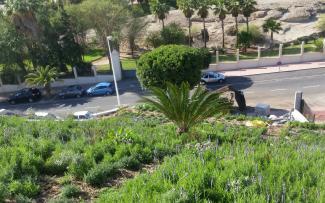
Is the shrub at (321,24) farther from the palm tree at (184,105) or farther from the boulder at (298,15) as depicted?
the palm tree at (184,105)

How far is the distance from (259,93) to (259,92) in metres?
0.27

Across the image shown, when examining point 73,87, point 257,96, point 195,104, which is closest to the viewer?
point 195,104

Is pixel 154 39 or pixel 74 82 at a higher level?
pixel 154 39

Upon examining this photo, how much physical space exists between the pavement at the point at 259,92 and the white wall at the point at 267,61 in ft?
4.06

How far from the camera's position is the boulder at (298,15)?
180 ft

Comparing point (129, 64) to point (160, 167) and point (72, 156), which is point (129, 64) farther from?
point (160, 167)

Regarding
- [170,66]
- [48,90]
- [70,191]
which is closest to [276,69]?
[170,66]

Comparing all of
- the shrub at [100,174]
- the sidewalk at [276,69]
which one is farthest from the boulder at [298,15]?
the shrub at [100,174]

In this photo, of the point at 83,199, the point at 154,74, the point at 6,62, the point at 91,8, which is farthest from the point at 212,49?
the point at 83,199

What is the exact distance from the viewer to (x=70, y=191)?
10.0m

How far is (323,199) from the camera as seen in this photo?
27.2ft

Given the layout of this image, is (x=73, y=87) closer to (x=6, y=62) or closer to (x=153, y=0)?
(x=6, y=62)

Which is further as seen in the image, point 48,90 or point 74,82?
point 74,82

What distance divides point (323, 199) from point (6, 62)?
3971 centimetres
